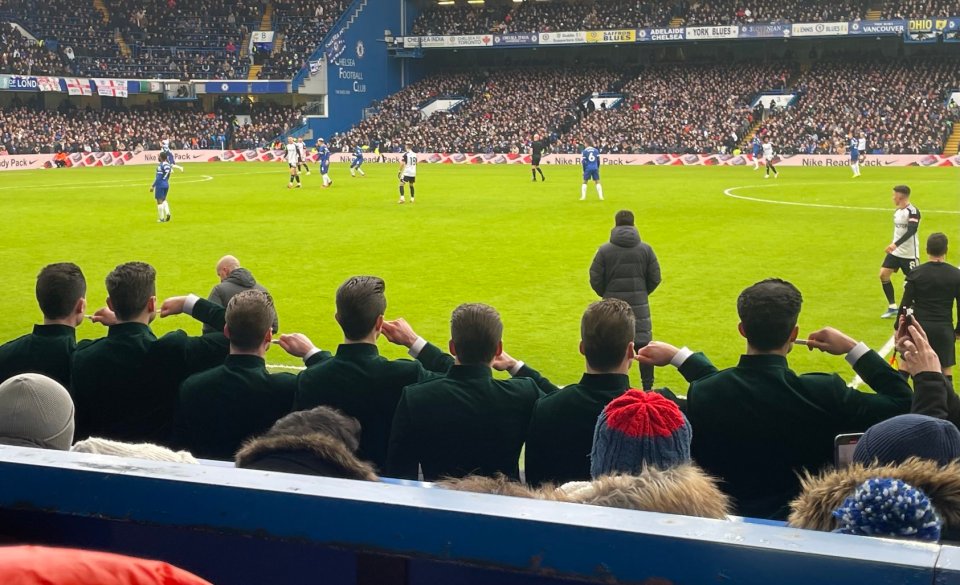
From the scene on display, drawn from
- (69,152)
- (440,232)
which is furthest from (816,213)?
(69,152)

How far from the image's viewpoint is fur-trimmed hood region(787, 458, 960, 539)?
264 centimetres

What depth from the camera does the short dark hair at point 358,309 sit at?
5.57 meters

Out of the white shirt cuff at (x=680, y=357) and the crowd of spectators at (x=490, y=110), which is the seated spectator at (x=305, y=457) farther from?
the crowd of spectators at (x=490, y=110)

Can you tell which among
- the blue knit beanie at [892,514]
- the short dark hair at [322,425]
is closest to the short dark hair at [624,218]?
the short dark hair at [322,425]

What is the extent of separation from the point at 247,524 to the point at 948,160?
166ft

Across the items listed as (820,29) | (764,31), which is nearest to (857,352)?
(820,29)

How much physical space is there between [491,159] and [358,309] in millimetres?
53000

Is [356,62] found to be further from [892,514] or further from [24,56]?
[892,514]

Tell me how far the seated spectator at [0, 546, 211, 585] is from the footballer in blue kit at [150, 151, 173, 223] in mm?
25285

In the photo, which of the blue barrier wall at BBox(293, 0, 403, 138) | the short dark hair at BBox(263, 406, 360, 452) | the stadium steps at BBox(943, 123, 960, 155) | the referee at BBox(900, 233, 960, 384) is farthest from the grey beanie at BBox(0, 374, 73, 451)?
the blue barrier wall at BBox(293, 0, 403, 138)

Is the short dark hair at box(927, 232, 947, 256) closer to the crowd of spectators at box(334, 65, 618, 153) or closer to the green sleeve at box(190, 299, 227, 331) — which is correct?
the green sleeve at box(190, 299, 227, 331)

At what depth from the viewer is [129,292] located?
5.98m

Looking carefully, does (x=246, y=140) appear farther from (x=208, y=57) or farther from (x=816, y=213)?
(x=816, y=213)

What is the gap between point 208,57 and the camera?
7362cm
